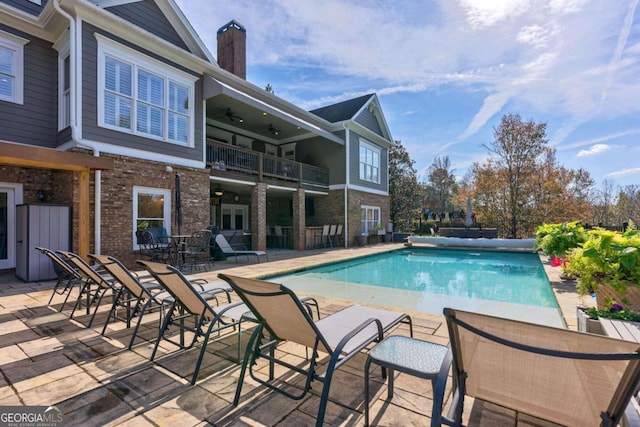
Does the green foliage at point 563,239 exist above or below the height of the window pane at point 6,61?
below

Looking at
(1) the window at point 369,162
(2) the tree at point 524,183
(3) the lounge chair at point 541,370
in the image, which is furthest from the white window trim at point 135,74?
(2) the tree at point 524,183

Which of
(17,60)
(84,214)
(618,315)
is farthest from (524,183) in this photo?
(17,60)

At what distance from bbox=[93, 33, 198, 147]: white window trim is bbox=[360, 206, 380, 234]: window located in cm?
945

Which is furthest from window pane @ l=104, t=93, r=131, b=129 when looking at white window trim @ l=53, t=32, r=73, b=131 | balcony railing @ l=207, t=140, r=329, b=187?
balcony railing @ l=207, t=140, r=329, b=187

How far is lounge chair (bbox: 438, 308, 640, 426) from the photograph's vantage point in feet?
3.68

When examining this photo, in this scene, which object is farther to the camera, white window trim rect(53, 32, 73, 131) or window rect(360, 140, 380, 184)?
window rect(360, 140, 380, 184)

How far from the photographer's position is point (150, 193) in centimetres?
809

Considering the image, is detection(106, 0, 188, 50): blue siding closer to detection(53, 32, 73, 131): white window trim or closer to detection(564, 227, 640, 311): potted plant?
detection(53, 32, 73, 131): white window trim

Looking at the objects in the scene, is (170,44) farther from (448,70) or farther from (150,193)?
(448,70)

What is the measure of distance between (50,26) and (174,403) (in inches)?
368

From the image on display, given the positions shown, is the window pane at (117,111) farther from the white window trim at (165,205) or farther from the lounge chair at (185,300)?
the lounge chair at (185,300)

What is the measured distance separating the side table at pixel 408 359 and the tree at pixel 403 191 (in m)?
20.0

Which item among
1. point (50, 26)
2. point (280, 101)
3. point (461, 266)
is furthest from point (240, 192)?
point (461, 266)

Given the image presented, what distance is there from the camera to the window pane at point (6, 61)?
22.7ft
